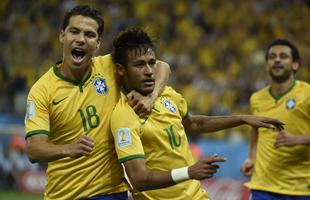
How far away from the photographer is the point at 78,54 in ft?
19.1

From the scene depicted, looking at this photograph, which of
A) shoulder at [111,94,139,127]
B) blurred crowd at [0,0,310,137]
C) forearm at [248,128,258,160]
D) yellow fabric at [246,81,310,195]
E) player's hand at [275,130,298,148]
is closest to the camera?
shoulder at [111,94,139,127]

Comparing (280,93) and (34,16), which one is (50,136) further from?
(34,16)

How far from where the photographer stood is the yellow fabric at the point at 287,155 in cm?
777

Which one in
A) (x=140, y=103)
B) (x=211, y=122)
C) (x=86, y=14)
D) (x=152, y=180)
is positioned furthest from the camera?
(x=211, y=122)

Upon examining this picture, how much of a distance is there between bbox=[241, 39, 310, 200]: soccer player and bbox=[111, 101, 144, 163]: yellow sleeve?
94.0 inches

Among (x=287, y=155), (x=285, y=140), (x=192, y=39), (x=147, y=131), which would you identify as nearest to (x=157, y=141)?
(x=147, y=131)

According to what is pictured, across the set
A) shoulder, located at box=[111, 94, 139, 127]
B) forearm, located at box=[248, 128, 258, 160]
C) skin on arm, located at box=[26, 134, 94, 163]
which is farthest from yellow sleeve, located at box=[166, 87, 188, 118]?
forearm, located at box=[248, 128, 258, 160]

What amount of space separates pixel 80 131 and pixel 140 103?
0.54m

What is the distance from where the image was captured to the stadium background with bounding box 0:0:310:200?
14.9 meters

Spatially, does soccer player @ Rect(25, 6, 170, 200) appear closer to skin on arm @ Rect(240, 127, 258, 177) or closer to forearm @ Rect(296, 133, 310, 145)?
forearm @ Rect(296, 133, 310, 145)

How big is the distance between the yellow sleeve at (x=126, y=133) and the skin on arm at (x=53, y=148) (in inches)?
13.6

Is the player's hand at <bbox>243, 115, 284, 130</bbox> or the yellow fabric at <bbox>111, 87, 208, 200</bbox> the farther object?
the player's hand at <bbox>243, 115, 284, 130</bbox>

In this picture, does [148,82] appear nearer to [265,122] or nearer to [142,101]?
[142,101]

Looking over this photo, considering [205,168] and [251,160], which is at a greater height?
[205,168]
